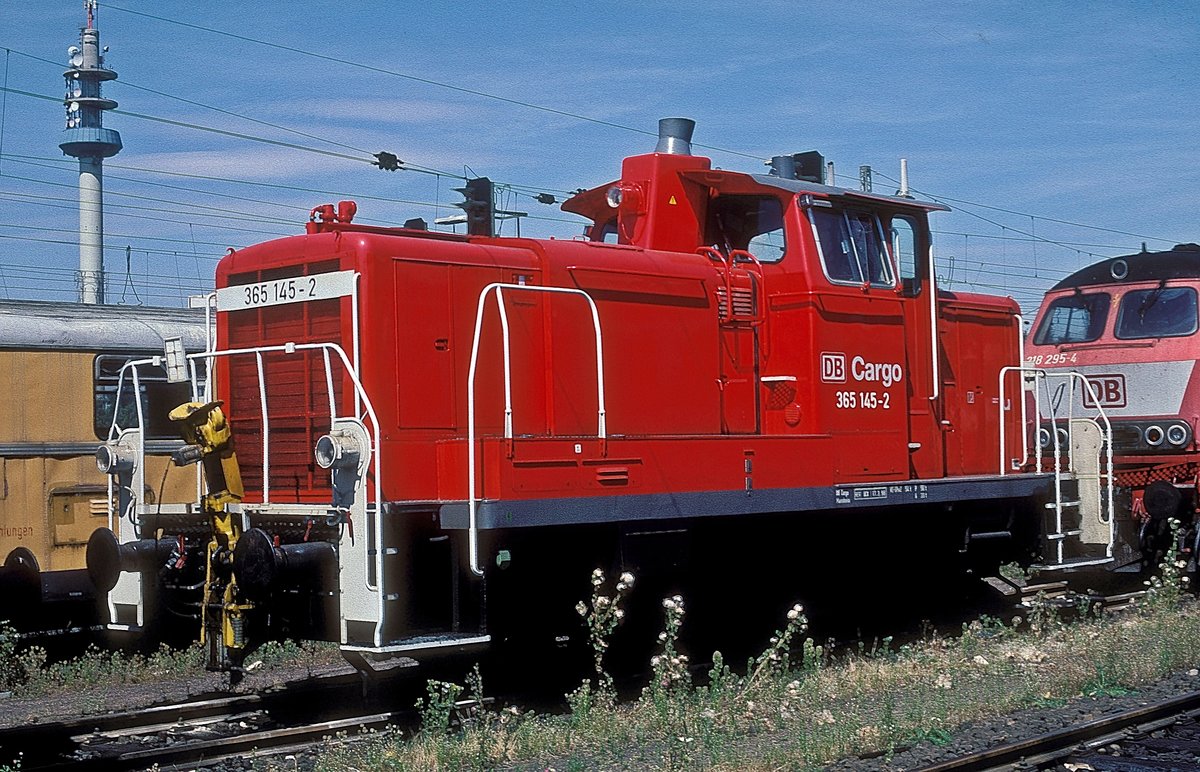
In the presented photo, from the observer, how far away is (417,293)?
27.2 ft

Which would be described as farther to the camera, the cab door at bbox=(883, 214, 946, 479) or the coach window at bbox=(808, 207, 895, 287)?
the cab door at bbox=(883, 214, 946, 479)

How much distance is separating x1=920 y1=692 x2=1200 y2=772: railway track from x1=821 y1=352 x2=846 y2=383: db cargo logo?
311cm

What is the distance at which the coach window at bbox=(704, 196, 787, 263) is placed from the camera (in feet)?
32.7

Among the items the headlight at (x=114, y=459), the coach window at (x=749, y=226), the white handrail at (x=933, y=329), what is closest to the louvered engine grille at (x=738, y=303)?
the coach window at (x=749, y=226)

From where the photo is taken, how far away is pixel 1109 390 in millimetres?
14266

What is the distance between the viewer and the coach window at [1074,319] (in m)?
14.7

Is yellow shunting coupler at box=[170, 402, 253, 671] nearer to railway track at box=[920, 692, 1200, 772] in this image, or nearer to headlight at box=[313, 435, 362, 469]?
headlight at box=[313, 435, 362, 469]

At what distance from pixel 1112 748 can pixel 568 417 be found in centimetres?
382

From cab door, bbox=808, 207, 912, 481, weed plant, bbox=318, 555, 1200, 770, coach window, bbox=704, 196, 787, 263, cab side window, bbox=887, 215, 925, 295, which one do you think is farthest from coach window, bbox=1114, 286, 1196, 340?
coach window, bbox=704, 196, 787, 263

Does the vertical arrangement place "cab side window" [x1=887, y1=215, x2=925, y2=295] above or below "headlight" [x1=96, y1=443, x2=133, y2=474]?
above

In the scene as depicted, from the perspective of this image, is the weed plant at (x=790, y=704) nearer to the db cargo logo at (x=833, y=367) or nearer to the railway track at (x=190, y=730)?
the railway track at (x=190, y=730)

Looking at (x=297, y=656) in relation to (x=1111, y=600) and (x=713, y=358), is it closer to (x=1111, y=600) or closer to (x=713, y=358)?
(x=713, y=358)

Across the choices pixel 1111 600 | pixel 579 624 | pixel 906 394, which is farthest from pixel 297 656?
pixel 1111 600

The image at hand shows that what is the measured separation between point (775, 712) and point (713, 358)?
2.76 meters
